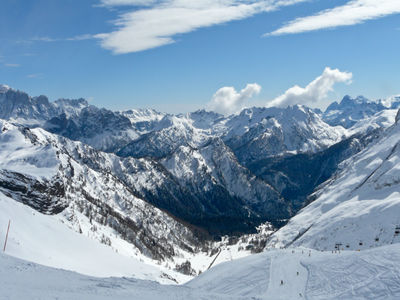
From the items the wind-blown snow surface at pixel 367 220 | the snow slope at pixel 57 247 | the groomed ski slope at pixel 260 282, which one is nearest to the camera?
the groomed ski slope at pixel 260 282

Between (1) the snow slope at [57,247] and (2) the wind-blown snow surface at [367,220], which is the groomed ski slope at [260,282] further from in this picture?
(2) the wind-blown snow surface at [367,220]

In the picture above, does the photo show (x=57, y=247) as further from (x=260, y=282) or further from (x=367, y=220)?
(x=367, y=220)

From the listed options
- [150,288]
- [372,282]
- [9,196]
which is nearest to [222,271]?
[150,288]

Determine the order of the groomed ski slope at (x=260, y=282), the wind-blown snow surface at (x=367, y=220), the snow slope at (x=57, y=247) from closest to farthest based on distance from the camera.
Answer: the groomed ski slope at (x=260, y=282) → the snow slope at (x=57, y=247) → the wind-blown snow surface at (x=367, y=220)

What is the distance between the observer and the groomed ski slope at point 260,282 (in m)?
48.9

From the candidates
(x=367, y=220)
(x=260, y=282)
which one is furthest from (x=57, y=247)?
(x=367, y=220)

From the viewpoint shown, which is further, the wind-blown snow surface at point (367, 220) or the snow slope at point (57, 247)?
the wind-blown snow surface at point (367, 220)

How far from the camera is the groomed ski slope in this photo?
4894cm

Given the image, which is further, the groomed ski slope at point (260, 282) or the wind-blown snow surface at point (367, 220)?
the wind-blown snow surface at point (367, 220)

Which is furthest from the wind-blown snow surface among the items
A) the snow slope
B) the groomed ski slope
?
the groomed ski slope

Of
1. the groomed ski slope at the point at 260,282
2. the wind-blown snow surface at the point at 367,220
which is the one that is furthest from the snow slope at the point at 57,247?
the wind-blown snow surface at the point at 367,220

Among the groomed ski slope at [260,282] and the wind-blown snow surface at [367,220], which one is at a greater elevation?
the groomed ski slope at [260,282]

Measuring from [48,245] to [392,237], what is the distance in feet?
383

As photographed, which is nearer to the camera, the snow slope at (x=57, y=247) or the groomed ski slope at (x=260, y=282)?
the groomed ski slope at (x=260, y=282)
